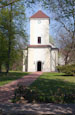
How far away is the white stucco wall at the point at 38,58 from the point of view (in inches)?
1442

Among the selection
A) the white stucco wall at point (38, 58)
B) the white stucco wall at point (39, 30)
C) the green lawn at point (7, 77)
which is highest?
the white stucco wall at point (39, 30)

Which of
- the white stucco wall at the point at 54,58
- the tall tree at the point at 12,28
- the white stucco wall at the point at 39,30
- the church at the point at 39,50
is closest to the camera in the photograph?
the tall tree at the point at 12,28

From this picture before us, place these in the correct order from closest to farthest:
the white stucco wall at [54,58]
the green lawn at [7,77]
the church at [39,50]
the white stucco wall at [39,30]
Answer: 1. the green lawn at [7,77]
2. the church at [39,50]
3. the white stucco wall at [54,58]
4. the white stucco wall at [39,30]

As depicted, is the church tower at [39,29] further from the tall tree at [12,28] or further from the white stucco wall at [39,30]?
the tall tree at [12,28]

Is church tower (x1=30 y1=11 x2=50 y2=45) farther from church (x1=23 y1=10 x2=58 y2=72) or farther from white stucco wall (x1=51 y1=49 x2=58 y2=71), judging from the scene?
white stucco wall (x1=51 y1=49 x2=58 y2=71)

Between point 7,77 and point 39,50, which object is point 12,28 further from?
point 39,50

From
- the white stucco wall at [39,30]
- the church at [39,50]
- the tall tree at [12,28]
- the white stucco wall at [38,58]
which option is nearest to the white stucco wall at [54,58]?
the church at [39,50]

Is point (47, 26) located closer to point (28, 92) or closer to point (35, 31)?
point (35, 31)

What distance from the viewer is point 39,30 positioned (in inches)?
1507

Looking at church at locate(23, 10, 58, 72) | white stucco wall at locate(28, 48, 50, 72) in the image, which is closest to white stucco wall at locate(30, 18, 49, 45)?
church at locate(23, 10, 58, 72)

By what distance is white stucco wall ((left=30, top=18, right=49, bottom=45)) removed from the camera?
125ft

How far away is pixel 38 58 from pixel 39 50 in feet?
5.79

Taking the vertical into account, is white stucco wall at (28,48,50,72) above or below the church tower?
below

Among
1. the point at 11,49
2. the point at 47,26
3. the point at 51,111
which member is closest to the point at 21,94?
the point at 51,111
